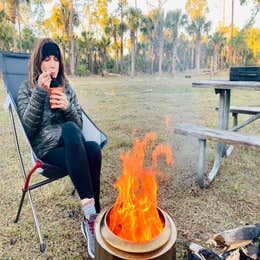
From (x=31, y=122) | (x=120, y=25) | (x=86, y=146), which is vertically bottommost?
(x=86, y=146)

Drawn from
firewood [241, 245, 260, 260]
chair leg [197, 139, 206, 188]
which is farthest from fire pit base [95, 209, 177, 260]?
chair leg [197, 139, 206, 188]

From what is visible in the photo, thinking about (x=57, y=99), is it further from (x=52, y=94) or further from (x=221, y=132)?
(x=221, y=132)

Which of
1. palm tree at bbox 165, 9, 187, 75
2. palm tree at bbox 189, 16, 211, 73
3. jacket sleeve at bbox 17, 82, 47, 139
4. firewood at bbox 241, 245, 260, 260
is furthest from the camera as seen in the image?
palm tree at bbox 189, 16, 211, 73

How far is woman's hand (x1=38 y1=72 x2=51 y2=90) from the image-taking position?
1.57 metres

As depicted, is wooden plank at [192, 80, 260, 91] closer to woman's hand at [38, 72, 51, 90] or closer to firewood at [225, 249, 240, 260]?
firewood at [225, 249, 240, 260]

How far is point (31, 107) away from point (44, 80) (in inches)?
7.0

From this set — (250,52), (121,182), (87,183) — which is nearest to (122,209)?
(121,182)

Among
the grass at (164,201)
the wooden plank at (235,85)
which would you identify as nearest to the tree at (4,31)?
the grass at (164,201)

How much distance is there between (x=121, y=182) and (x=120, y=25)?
2255cm

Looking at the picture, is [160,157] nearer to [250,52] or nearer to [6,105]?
[6,105]

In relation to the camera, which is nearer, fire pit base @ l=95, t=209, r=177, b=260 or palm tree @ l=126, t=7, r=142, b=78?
fire pit base @ l=95, t=209, r=177, b=260

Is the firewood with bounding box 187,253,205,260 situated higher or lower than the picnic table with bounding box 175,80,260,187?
lower

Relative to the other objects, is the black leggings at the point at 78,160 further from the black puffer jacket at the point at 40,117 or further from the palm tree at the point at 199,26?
the palm tree at the point at 199,26

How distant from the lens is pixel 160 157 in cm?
300
